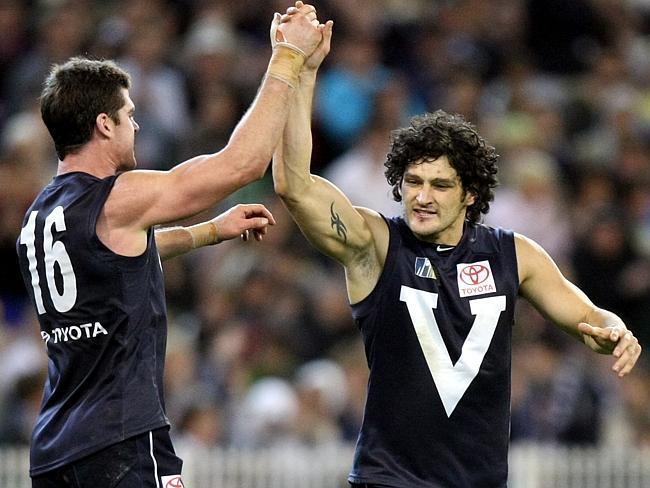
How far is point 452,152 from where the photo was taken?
6.95 meters

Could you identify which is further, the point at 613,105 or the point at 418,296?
the point at 613,105

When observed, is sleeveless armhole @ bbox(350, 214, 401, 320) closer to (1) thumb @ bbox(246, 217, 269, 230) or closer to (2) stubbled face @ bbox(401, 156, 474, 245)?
(2) stubbled face @ bbox(401, 156, 474, 245)

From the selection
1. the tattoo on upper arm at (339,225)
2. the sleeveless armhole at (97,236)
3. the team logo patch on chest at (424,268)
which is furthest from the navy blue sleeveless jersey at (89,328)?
the team logo patch on chest at (424,268)

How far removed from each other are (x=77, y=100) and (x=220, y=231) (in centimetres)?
102

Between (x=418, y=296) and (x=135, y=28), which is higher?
(x=135, y=28)

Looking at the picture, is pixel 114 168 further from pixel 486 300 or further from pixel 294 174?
pixel 486 300

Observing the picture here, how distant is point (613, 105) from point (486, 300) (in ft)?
24.8

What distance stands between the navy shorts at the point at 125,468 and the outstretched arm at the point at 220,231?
1057 mm

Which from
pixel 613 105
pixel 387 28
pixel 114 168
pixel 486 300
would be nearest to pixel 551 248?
pixel 613 105

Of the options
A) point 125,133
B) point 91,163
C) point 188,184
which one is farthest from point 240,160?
point 91,163

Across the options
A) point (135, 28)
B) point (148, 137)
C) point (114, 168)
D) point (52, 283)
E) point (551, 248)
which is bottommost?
point (52, 283)

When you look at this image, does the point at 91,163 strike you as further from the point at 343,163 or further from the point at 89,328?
the point at 343,163

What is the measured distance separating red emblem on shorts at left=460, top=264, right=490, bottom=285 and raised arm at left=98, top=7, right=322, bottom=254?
1379mm

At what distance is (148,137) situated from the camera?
1270 cm
